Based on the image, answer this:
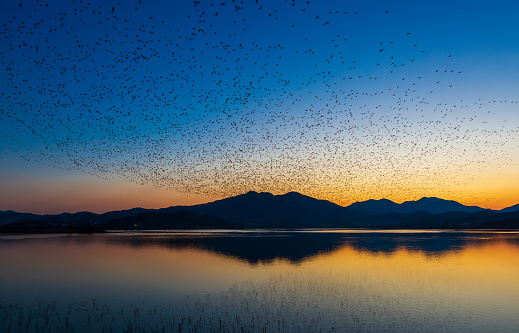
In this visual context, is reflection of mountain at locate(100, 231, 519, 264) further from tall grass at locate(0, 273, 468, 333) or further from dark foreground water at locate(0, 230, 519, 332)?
tall grass at locate(0, 273, 468, 333)

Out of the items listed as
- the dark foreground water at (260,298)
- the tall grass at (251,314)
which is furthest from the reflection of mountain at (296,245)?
the tall grass at (251,314)

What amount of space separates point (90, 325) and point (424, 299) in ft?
76.8

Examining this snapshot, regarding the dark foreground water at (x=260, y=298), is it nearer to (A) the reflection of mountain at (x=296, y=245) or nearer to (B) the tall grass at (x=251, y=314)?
(B) the tall grass at (x=251, y=314)

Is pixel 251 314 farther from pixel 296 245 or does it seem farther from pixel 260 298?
pixel 296 245

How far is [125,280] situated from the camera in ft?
136

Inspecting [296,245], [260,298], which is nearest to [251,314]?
[260,298]

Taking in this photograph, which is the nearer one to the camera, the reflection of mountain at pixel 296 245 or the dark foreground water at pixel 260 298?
the dark foreground water at pixel 260 298

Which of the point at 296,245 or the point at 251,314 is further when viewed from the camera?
the point at 296,245

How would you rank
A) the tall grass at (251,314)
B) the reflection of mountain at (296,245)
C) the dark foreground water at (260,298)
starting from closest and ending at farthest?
the tall grass at (251,314) → the dark foreground water at (260,298) → the reflection of mountain at (296,245)

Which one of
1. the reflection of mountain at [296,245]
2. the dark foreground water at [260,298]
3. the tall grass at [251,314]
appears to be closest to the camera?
the tall grass at [251,314]

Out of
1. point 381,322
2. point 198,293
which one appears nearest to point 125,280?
point 198,293

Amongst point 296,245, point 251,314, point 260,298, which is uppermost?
point 296,245

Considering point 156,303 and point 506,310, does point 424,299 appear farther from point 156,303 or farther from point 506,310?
point 156,303

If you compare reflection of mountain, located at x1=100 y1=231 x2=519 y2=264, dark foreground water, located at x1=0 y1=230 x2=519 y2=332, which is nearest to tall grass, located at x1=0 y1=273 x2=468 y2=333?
dark foreground water, located at x1=0 y1=230 x2=519 y2=332
